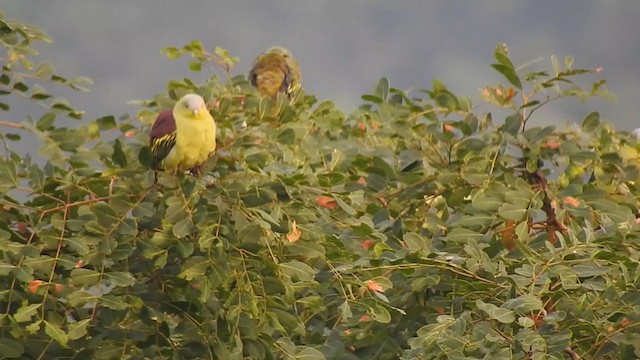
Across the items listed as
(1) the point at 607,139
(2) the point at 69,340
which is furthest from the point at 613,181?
(2) the point at 69,340

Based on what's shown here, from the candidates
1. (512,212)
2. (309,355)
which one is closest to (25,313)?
(309,355)

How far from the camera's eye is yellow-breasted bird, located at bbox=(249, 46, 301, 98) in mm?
6906

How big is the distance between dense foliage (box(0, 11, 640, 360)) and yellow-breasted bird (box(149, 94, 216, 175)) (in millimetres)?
69

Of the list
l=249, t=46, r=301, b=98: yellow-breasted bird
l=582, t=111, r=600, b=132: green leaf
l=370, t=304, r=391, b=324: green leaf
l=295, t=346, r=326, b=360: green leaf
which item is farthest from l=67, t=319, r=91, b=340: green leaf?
→ l=249, t=46, r=301, b=98: yellow-breasted bird

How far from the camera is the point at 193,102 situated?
4246mm

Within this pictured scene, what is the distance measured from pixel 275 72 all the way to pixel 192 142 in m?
2.72

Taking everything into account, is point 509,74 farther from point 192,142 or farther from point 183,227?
point 183,227

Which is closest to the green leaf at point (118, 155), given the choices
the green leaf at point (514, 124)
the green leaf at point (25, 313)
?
the green leaf at point (25, 313)

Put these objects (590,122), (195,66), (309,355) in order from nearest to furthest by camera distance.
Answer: (309,355), (590,122), (195,66)

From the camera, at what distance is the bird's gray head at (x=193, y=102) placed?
424 centimetres

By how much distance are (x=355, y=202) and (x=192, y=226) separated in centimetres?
57

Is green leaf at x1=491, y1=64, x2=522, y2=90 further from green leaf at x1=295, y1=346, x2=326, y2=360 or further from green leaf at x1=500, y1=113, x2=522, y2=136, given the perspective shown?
green leaf at x1=295, y1=346, x2=326, y2=360

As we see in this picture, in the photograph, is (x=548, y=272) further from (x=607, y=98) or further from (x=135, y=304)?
(x=135, y=304)

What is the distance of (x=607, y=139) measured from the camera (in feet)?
15.8
